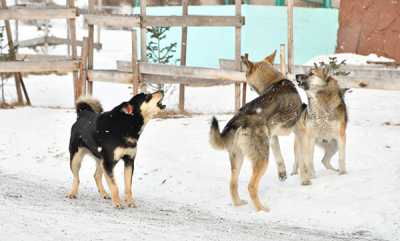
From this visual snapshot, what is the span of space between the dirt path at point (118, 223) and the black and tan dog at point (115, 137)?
318 mm

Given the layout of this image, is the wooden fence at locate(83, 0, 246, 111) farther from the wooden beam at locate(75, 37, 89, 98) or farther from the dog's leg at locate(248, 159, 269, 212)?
the dog's leg at locate(248, 159, 269, 212)

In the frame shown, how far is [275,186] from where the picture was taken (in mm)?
9992

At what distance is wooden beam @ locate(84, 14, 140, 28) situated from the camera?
1498cm

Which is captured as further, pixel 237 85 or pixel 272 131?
pixel 237 85

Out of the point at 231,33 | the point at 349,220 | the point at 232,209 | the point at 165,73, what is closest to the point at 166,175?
the point at 232,209

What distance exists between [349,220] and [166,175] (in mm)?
3235

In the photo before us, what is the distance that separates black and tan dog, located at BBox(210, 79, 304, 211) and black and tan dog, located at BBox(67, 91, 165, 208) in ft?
2.85

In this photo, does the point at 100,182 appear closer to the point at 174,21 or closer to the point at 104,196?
the point at 104,196

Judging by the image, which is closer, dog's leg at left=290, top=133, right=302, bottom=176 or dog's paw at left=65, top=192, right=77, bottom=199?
dog's paw at left=65, top=192, right=77, bottom=199

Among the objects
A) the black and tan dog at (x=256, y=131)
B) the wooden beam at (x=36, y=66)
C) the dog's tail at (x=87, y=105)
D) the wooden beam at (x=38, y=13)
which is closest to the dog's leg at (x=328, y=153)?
the black and tan dog at (x=256, y=131)

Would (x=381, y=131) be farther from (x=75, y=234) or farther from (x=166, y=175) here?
(x=75, y=234)

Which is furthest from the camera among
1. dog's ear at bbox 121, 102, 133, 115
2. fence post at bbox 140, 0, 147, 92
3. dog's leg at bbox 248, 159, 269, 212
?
fence post at bbox 140, 0, 147, 92

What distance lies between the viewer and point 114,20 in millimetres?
15359

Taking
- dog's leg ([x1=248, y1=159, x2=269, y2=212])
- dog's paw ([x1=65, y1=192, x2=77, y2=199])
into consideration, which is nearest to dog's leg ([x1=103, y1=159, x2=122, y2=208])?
dog's paw ([x1=65, y1=192, x2=77, y2=199])
